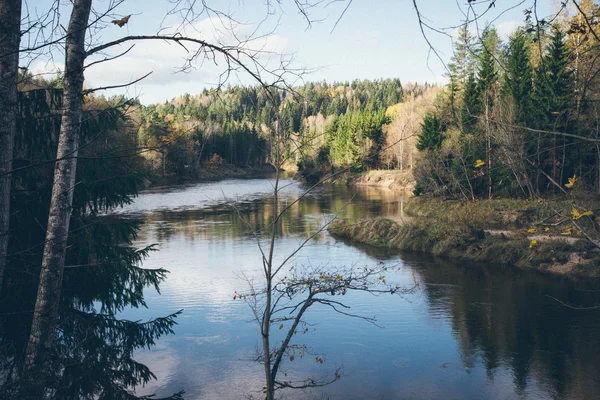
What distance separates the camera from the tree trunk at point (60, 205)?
4895 millimetres

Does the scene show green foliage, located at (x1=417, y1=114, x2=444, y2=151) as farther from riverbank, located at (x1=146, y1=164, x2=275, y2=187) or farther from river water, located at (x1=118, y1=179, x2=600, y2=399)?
riverbank, located at (x1=146, y1=164, x2=275, y2=187)

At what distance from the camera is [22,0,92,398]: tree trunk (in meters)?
4.89

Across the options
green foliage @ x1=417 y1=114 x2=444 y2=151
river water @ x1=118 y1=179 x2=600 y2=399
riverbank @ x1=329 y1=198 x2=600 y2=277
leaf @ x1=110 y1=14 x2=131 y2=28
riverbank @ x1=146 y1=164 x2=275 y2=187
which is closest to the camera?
leaf @ x1=110 y1=14 x2=131 y2=28

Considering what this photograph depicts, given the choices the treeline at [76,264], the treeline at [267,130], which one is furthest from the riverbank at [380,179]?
the treeline at [76,264]

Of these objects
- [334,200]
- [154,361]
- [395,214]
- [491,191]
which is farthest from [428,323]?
[334,200]

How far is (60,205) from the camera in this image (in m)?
5.07

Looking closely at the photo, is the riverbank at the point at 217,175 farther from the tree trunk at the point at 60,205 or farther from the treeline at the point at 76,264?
the tree trunk at the point at 60,205

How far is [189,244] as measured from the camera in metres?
27.8

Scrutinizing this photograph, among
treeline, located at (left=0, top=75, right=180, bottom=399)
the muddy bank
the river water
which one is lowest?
the river water

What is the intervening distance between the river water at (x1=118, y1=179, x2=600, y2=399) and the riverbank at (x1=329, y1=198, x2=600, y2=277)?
119cm

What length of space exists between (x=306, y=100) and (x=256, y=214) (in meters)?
32.1

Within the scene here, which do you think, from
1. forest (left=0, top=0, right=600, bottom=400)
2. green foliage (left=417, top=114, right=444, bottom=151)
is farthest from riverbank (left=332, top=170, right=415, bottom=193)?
forest (left=0, top=0, right=600, bottom=400)

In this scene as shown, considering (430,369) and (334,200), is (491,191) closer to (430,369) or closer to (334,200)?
(334,200)

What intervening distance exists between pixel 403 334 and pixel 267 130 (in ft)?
32.9
